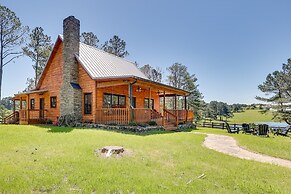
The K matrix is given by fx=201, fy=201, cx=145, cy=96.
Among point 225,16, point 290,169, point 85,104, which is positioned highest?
point 225,16

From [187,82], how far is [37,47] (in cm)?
2368

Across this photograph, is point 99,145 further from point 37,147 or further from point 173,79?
point 173,79

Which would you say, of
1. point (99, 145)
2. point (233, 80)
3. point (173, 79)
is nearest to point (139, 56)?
point (173, 79)

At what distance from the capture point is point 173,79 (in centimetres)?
3597

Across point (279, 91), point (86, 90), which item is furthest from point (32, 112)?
point (279, 91)

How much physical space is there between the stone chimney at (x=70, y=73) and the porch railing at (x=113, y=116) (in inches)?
72.6

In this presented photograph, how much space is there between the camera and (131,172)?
15.7 ft

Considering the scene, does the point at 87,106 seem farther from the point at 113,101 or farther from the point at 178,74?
the point at 178,74

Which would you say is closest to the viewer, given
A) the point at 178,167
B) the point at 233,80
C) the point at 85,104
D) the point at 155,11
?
the point at 178,167

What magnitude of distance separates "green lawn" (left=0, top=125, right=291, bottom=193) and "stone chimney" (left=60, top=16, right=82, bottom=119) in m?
7.58

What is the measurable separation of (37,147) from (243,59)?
23.2 m

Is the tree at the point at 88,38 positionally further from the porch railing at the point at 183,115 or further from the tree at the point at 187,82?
the porch railing at the point at 183,115

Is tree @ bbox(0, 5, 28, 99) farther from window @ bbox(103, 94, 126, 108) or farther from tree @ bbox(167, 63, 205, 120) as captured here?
tree @ bbox(167, 63, 205, 120)

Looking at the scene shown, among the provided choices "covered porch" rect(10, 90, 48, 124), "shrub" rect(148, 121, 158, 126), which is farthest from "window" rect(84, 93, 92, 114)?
"shrub" rect(148, 121, 158, 126)
